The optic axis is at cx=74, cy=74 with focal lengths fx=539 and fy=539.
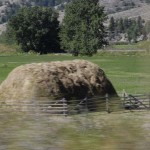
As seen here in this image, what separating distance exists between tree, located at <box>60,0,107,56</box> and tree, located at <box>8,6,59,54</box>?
394cm

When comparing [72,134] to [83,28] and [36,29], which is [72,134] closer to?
[83,28]

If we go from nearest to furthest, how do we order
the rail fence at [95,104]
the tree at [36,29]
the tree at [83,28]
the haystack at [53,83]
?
the rail fence at [95,104], the haystack at [53,83], the tree at [83,28], the tree at [36,29]

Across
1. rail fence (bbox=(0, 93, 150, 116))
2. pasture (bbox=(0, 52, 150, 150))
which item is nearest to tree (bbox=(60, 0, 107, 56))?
rail fence (bbox=(0, 93, 150, 116))

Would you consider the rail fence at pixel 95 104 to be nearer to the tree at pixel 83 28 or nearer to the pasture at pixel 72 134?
the pasture at pixel 72 134

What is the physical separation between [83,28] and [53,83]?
102 meters

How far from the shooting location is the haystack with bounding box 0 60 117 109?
Answer: 26.6 metres

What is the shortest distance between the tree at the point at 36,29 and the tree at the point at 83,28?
3.94 m

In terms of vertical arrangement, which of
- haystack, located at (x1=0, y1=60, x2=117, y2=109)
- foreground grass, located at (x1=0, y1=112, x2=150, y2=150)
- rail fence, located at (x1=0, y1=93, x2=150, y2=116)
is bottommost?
rail fence, located at (x1=0, y1=93, x2=150, y2=116)

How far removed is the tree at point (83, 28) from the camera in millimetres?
124312

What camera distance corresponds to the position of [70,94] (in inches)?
1093

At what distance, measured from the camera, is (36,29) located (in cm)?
13775


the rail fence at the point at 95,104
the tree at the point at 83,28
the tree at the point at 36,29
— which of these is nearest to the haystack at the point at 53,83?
the rail fence at the point at 95,104

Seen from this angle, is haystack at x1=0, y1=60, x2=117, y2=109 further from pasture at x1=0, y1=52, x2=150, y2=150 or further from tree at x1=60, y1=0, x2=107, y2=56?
tree at x1=60, y1=0, x2=107, y2=56

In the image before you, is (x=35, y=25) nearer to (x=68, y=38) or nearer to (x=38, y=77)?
(x=68, y=38)
